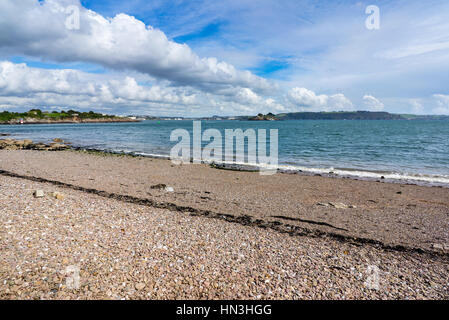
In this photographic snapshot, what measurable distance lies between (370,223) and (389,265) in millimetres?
4166

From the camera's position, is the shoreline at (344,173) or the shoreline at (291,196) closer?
the shoreline at (291,196)

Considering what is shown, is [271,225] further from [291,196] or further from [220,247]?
[291,196]

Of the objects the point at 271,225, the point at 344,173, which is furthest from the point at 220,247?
the point at 344,173

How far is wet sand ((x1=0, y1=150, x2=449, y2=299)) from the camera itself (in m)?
5.56

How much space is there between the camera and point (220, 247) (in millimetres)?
7410

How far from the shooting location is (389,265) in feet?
23.3

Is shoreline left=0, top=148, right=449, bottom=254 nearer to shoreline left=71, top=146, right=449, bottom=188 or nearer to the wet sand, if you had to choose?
the wet sand

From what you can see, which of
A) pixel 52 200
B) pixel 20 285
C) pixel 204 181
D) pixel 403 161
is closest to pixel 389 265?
pixel 20 285

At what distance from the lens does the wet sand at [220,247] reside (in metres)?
5.56

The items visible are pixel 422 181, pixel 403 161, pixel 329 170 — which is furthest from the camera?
pixel 403 161

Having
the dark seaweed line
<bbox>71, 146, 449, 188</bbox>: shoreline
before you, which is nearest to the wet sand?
the dark seaweed line

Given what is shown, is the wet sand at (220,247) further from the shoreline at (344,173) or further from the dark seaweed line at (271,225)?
the shoreline at (344,173)

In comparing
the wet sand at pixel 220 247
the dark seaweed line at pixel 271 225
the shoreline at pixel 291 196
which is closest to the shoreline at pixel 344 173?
the shoreline at pixel 291 196

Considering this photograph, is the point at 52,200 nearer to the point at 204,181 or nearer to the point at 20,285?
the point at 20,285
